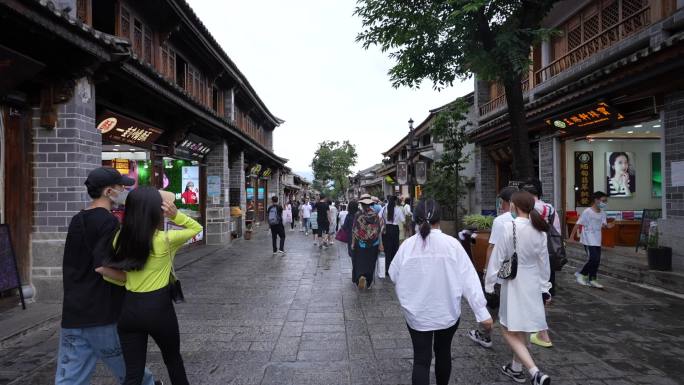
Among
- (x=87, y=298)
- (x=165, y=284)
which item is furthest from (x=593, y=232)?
(x=87, y=298)

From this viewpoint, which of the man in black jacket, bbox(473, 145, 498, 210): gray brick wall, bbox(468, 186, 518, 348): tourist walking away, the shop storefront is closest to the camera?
bbox(468, 186, 518, 348): tourist walking away

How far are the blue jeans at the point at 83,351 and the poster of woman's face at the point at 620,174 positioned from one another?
44.7ft

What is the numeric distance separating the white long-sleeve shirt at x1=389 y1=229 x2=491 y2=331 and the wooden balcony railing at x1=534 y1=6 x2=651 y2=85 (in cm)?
942

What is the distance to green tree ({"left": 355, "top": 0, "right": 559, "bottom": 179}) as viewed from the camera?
7.17 m

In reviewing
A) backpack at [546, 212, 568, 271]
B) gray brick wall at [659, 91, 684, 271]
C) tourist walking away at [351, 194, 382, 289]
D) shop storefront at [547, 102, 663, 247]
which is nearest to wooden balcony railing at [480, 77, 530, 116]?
shop storefront at [547, 102, 663, 247]

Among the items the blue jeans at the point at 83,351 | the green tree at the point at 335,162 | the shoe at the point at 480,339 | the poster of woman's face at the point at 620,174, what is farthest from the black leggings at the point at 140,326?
the green tree at the point at 335,162

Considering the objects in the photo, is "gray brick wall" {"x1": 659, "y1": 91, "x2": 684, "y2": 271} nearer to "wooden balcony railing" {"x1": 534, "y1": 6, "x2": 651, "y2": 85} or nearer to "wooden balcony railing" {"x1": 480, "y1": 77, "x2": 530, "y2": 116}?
"wooden balcony railing" {"x1": 534, "y1": 6, "x2": 651, "y2": 85}

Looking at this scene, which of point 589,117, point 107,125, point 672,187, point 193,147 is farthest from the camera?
point 193,147

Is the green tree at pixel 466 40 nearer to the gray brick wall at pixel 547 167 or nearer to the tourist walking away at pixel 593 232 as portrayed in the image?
the tourist walking away at pixel 593 232

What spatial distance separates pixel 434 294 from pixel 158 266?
187 cm

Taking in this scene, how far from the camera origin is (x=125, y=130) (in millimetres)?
8445

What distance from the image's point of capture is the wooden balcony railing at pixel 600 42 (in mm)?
9508

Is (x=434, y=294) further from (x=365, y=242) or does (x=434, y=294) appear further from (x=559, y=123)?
(x=559, y=123)

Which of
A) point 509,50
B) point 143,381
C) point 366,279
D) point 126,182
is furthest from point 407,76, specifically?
point 143,381
